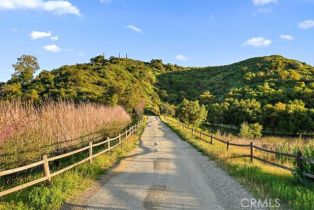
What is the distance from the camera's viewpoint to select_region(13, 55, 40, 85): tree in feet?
262

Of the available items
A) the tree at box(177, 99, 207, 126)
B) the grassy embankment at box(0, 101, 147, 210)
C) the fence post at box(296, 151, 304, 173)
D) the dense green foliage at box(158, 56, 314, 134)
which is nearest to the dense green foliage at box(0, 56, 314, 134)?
the dense green foliage at box(158, 56, 314, 134)

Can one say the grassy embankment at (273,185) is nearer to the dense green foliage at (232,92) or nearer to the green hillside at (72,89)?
the green hillside at (72,89)

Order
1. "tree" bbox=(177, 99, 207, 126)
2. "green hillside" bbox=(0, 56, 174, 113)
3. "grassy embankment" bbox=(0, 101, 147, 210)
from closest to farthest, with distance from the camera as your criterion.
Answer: "grassy embankment" bbox=(0, 101, 147, 210) < "green hillside" bbox=(0, 56, 174, 113) < "tree" bbox=(177, 99, 207, 126)

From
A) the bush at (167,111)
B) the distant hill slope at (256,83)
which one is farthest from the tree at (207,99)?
the bush at (167,111)

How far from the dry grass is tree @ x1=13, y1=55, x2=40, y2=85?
63042 millimetres

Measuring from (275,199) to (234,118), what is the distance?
91.8 meters

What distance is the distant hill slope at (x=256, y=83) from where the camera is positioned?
105 m

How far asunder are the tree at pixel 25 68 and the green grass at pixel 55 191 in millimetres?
72174

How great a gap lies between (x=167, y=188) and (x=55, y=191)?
3479mm

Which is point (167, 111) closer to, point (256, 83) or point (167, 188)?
point (256, 83)

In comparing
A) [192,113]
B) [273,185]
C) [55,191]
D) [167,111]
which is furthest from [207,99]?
[55,191]

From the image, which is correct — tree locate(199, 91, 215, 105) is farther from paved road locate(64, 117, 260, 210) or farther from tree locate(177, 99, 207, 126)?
paved road locate(64, 117, 260, 210)

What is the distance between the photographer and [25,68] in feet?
277

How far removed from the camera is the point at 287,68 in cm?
14850
